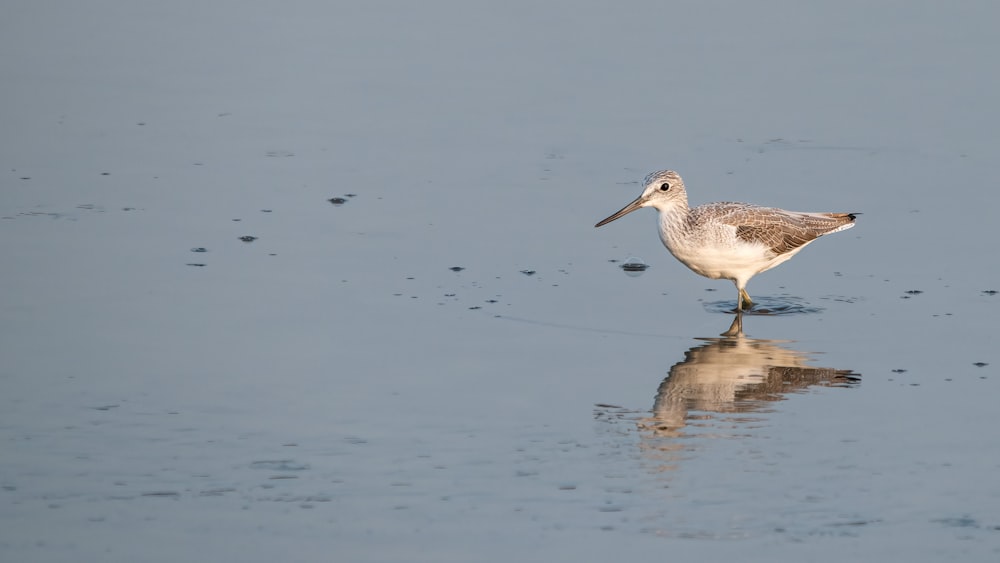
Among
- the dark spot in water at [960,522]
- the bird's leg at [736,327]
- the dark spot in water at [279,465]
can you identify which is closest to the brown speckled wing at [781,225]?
the bird's leg at [736,327]

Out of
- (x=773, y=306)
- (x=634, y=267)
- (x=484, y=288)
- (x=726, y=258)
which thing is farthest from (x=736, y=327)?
(x=484, y=288)

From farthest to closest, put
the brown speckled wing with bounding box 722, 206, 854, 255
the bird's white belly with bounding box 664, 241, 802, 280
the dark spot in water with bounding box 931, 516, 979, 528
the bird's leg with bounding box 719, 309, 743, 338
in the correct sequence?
the brown speckled wing with bounding box 722, 206, 854, 255
the bird's white belly with bounding box 664, 241, 802, 280
the bird's leg with bounding box 719, 309, 743, 338
the dark spot in water with bounding box 931, 516, 979, 528

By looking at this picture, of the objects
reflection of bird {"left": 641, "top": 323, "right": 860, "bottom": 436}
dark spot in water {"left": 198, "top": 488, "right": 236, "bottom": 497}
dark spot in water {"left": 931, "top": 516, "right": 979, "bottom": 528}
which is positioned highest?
reflection of bird {"left": 641, "top": 323, "right": 860, "bottom": 436}

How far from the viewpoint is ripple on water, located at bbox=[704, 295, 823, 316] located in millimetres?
10766

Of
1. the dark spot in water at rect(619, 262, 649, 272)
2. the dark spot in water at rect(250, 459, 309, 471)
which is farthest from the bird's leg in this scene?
the dark spot in water at rect(250, 459, 309, 471)

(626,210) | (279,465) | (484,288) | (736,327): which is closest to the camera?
(279,465)

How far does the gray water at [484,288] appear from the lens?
23.5ft

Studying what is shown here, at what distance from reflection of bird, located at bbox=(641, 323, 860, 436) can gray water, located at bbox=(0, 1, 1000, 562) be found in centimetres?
4

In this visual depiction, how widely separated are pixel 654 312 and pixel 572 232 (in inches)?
63.1

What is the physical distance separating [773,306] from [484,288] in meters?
2.16

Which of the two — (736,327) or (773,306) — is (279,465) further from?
(773,306)

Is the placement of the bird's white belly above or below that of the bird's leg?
above

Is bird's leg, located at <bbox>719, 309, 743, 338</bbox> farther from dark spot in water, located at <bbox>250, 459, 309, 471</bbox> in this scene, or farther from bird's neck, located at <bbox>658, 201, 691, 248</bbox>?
dark spot in water, located at <bbox>250, 459, 309, 471</bbox>

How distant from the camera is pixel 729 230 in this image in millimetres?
11070
